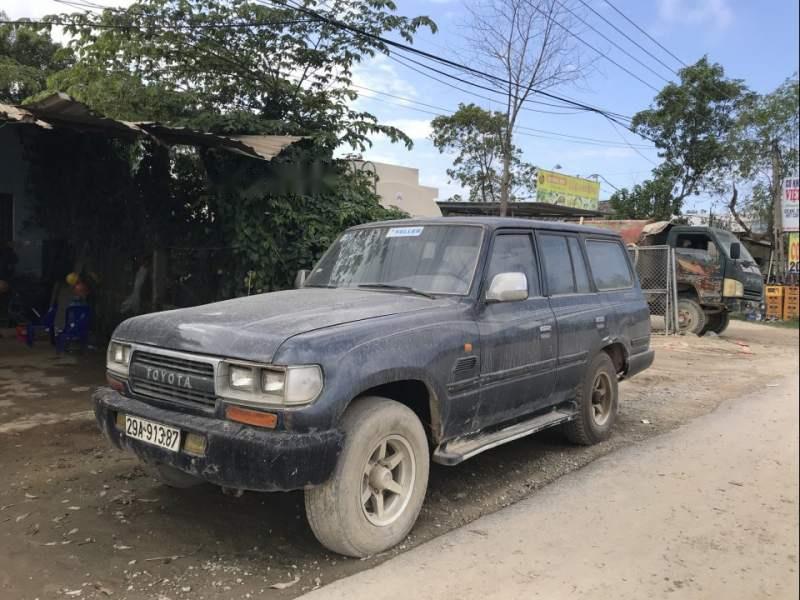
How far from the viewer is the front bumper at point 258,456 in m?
2.96

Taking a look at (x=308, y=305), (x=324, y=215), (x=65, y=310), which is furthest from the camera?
(x=65, y=310)

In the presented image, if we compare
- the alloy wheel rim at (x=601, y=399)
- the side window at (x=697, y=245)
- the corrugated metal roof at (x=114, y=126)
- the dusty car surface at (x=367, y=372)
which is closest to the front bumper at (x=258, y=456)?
the dusty car surface at (x=367, y=372)

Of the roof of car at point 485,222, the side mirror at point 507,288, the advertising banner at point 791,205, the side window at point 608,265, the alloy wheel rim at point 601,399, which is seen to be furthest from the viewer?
the side window at point 608,265

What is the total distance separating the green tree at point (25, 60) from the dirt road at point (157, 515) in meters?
10.4

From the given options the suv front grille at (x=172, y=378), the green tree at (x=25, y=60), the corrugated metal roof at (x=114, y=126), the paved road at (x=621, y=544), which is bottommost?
the paved road at (x=621, y=544)

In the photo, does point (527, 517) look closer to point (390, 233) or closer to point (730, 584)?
point (730, 584)

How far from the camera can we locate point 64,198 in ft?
33.8

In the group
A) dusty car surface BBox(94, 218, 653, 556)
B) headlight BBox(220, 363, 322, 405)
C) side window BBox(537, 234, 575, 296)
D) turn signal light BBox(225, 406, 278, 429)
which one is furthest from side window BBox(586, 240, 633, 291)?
turn signal light BBox(225, 406, 278, 429)

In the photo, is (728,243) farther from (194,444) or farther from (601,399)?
(194,444)

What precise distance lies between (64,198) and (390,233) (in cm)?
779

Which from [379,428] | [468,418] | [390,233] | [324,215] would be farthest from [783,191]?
[324,215]

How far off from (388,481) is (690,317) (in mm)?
12710

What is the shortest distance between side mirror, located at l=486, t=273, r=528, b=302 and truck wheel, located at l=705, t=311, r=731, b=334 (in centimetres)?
1219

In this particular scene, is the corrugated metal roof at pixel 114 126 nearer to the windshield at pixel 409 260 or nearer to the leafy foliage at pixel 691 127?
the windshield at pixel 409 260
